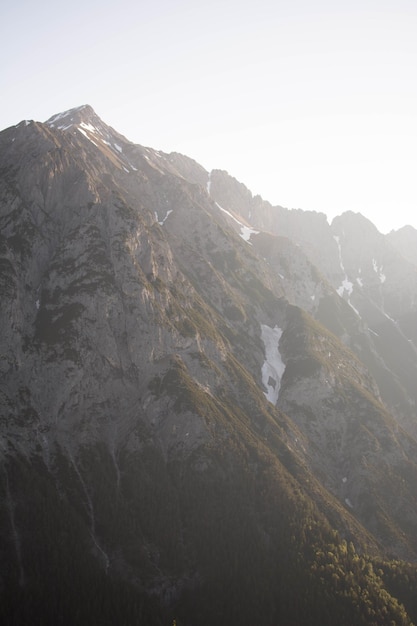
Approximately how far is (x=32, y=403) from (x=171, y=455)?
5018 centimetres

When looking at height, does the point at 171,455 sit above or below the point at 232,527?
above

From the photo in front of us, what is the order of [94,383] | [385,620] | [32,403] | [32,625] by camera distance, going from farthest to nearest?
1. [94,383]
2. [32,403]
3. [385,620]
4. [32,625]

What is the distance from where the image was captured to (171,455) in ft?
564

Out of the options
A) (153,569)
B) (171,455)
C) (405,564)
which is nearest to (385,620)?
(405,564)

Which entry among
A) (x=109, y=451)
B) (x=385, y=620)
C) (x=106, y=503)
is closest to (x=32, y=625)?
(x=106, y=503)

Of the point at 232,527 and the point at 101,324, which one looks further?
the point at 101,324

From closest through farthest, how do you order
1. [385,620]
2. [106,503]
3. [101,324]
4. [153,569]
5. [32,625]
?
[32,625] < [385,620] < [153,569] < [106,503] < [101,324]

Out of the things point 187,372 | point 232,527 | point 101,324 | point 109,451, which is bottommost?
point 232,527

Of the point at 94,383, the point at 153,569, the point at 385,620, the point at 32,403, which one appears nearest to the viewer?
the point at 385,620

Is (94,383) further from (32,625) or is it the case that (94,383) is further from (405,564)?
(405,564)

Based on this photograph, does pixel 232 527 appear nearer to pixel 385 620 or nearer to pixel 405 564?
pixel 385 620

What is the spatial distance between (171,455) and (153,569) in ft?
129

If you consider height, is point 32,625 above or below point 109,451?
below

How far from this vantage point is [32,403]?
168 m
